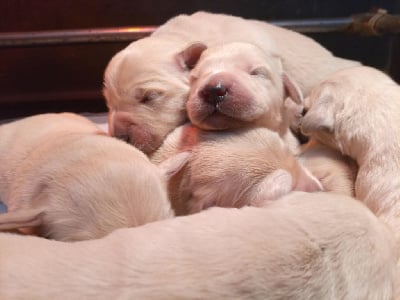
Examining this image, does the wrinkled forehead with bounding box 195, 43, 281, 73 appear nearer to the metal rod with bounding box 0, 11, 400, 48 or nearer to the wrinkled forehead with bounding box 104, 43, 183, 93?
the wrinkled forehead with bounding box 104, 43, 183, 93

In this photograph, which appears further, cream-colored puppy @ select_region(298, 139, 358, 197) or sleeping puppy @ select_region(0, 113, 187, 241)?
cream-colored puppy @ select_region(298, 139, 358, 197)

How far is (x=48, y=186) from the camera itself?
142 centimetres

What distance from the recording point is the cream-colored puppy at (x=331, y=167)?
166 centimetres

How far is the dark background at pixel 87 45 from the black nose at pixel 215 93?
5.38 feet

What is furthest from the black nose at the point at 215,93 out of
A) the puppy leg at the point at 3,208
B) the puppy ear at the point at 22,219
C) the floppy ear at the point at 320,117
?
the puppy leg at the point at 3,208

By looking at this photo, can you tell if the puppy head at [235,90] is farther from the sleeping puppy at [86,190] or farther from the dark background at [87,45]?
the dark background at [87,45]

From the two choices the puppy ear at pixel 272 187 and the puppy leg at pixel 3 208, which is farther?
the puppy leg at pixel 3 208

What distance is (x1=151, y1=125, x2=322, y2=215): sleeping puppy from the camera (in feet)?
4.72

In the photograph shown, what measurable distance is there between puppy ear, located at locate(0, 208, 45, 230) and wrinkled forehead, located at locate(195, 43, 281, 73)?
63 cm

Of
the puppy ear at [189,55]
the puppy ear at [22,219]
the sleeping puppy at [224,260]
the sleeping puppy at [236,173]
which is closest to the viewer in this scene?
the sleeping puppy at [224,260]

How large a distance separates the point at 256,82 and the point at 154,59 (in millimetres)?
341

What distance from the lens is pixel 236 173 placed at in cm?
145

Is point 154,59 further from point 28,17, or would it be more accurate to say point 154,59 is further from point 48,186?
point 28,17

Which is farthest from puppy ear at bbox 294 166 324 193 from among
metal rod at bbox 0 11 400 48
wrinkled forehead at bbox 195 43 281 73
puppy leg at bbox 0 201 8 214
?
metal rod at bbox 0 11 400 48
